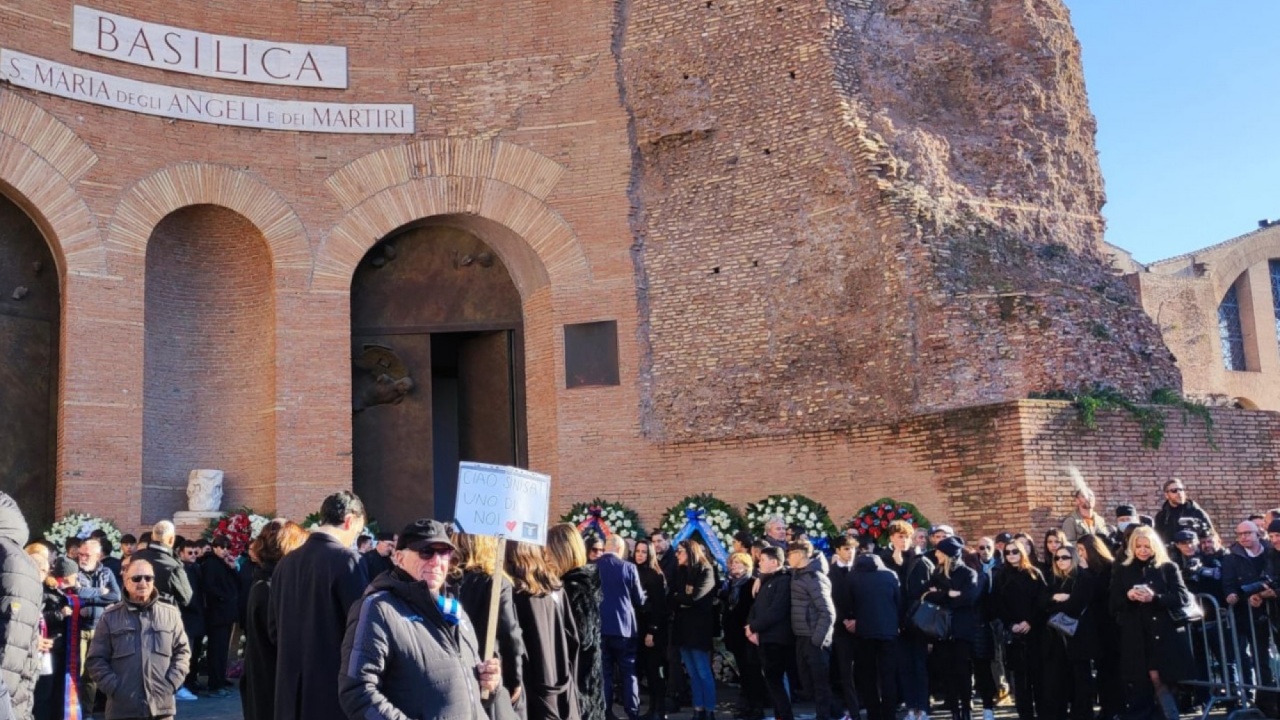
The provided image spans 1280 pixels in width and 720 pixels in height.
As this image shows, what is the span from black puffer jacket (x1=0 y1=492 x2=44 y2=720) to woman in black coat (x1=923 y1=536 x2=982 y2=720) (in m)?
6.78

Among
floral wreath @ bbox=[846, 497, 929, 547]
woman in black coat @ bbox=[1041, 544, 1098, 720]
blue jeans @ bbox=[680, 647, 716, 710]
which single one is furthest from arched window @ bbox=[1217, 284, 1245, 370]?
blue jeans @ bbox=[680, 647, 716, 710]

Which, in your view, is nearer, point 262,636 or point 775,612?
point 262,636

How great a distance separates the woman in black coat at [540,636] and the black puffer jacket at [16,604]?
221 cm

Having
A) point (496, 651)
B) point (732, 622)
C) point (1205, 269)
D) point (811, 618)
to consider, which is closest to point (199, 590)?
point (732, 622)

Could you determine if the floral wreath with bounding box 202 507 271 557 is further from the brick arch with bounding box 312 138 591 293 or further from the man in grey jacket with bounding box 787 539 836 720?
the man in grey jacket with bounding box 787 539 836 720

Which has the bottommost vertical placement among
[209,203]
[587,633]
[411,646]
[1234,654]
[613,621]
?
[1234,654]

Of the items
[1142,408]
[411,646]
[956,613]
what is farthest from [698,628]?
[1142,408]

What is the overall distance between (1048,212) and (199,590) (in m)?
12.5

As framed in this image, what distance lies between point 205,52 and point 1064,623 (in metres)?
14.6

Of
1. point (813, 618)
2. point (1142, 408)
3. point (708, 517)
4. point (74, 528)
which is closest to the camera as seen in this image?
point (813, 618)

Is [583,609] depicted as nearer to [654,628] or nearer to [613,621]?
[613,621]

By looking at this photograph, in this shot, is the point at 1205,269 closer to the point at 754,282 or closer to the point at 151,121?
the point at 754,282

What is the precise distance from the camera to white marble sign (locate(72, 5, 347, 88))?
18562mm

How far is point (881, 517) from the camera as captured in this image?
1666 centimetres
